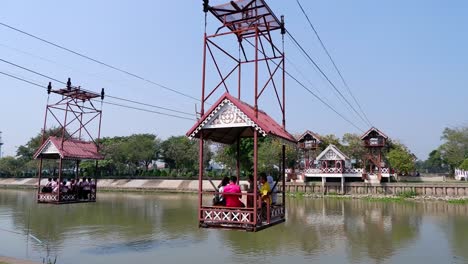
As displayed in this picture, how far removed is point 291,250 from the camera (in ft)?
57.9

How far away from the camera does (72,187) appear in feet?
63.1

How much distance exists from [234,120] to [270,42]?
3003 millimetres

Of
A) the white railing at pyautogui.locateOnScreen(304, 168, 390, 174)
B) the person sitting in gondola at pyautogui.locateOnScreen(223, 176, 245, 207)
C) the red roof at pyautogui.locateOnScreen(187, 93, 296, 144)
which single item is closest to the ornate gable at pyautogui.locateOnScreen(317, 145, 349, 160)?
the white railing at pyautogui.locateOnScreen(304, 168, 390, 174)

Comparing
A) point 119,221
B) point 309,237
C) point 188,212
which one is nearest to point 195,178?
point 188,212

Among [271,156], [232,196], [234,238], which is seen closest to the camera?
[232,196]

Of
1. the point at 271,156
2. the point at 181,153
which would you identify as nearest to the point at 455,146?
the point at 271,156

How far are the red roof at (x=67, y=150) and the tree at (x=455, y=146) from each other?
59735 millimetres

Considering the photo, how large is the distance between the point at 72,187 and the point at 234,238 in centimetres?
820

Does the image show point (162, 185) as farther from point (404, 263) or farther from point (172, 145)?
point (404, 263)

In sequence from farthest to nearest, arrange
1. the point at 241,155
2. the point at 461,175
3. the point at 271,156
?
the point at 461,175 < the point at 271,156 < the point at 241,155

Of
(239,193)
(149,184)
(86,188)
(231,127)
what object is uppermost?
(231,127)

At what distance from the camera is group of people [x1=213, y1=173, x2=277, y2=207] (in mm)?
10727

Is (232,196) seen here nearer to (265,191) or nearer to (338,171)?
(265,191)

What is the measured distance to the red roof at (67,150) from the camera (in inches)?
736
